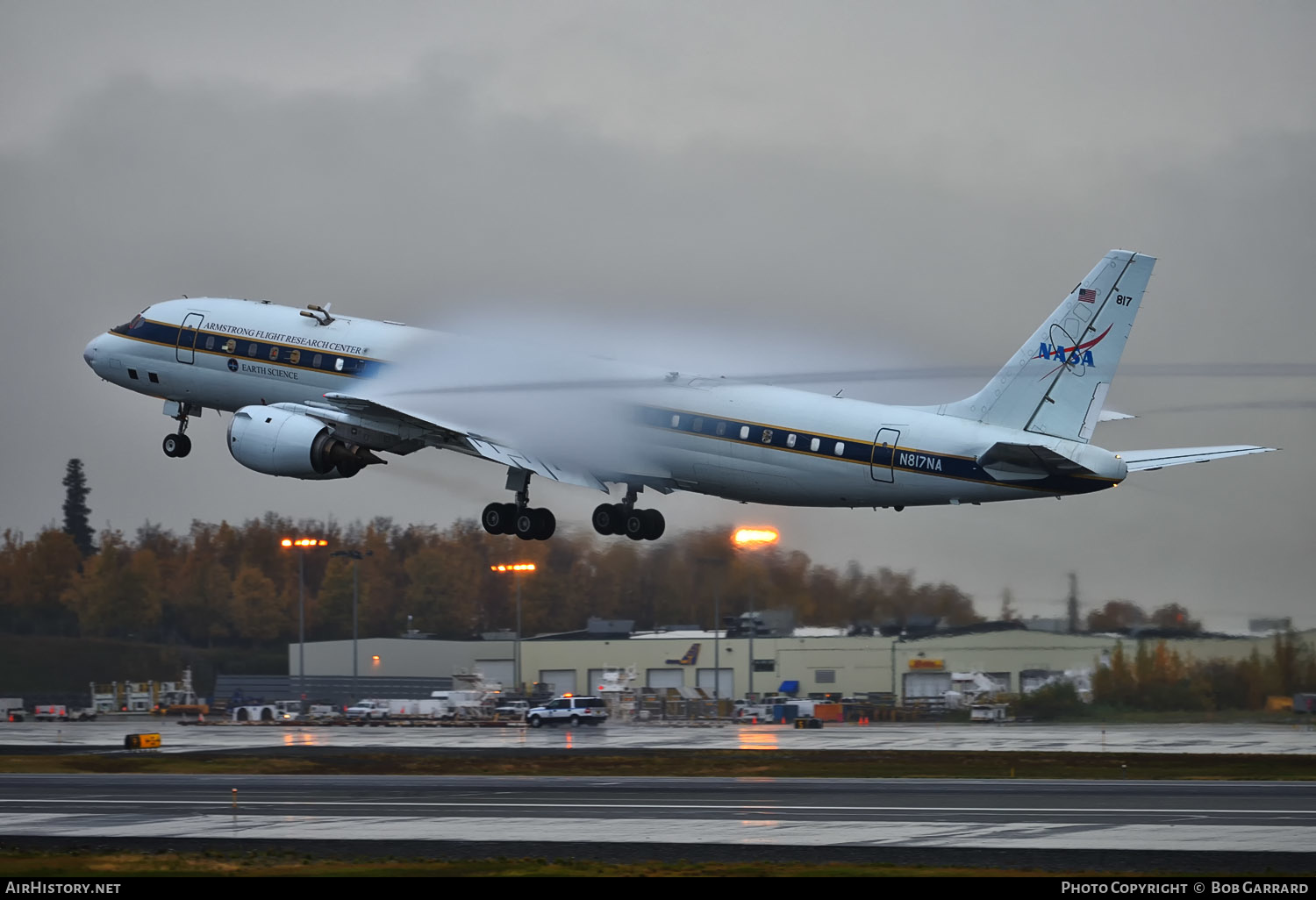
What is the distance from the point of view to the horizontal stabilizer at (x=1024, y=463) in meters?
41.9

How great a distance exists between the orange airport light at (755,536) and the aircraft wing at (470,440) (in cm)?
2213

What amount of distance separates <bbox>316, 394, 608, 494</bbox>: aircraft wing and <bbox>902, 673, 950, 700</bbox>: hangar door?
3949cm

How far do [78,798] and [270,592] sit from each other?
6177 cm

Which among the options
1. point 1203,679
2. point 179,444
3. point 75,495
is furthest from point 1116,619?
point 75,495

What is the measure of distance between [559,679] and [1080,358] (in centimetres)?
6371

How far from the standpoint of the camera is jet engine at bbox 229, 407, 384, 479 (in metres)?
50.3

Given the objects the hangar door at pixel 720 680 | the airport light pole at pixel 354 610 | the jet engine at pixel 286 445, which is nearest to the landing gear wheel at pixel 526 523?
the jet engine at pixel 286 445

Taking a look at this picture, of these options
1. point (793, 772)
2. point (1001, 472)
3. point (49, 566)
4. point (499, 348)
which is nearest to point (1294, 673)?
point (793, 772)

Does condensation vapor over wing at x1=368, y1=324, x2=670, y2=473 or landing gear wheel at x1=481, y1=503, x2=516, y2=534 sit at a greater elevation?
condensation vapor over wing at x1=368, y1=324, x2=670, y2=473

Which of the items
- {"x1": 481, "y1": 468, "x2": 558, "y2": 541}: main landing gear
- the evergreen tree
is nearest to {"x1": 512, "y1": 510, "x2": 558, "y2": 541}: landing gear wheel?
{"x1": 481, "y1": 468, "x2": 558, "y2": 541}: main landing gear

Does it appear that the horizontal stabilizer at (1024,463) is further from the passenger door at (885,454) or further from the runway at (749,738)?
the runway at (749,738)

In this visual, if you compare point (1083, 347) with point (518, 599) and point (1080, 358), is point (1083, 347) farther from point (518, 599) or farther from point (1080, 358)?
point (518, 599)

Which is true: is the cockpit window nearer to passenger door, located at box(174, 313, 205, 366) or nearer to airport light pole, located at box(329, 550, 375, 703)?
passenger door, located at box(174, 313, 205, 366)

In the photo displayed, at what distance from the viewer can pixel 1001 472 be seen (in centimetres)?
4312
